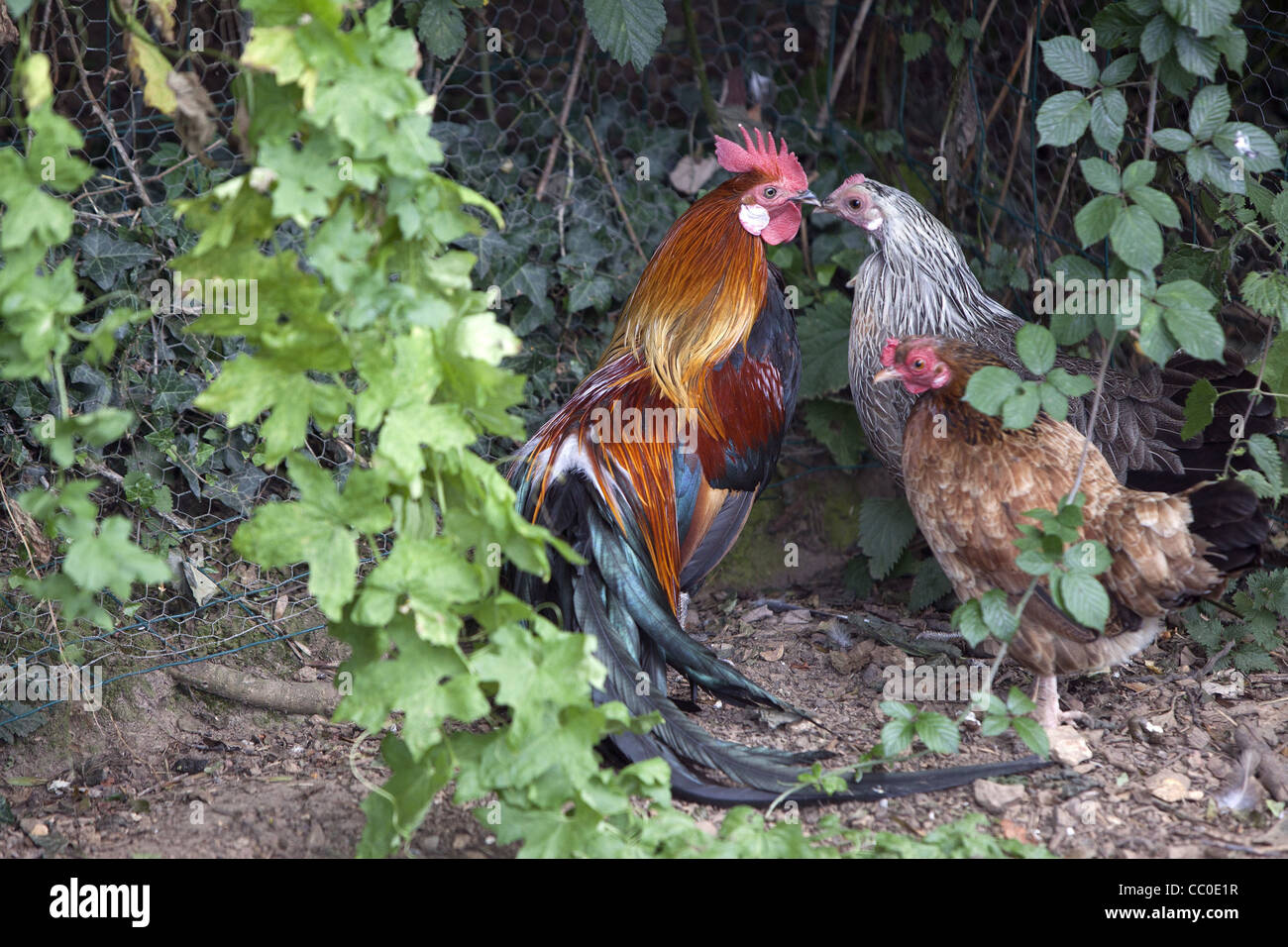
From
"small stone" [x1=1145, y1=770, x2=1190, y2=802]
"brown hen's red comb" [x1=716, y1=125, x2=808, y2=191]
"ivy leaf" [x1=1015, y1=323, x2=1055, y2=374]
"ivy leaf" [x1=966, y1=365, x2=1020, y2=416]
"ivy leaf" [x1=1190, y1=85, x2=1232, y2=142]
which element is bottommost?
"small stone" [x1=1145, y1=770, x2=1190, y2=802]

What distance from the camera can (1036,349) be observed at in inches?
114

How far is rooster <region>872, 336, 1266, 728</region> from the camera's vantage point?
10.2ft

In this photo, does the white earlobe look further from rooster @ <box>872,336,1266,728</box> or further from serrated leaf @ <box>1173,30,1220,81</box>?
serrated leaf @ <box>1173,30,1220,81</box>

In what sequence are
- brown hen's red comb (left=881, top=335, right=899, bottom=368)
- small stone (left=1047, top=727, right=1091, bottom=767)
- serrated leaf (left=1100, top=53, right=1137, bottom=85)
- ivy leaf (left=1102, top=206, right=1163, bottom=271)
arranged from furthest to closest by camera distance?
brown hen's red comb (left=881, top=335, right=899, bottom=368) → small stone (left=1047, top=727, right=1091, bottom=767) → serrated leaf (left=1100, top=53, right=1137, bottom=85) → ivy leaf (left=1102, top=206, right=1163, bottom=271)

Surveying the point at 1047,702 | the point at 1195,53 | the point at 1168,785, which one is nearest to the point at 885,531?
the point at 1047,702

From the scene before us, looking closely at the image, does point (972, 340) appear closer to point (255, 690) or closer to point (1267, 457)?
point (1267, 457)

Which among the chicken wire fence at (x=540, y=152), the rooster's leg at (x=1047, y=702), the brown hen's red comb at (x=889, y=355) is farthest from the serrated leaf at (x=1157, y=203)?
the chicken wire fence at (x=540, y=152)

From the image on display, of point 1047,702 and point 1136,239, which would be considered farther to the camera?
point 1047,702

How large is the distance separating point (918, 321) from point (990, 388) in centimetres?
123

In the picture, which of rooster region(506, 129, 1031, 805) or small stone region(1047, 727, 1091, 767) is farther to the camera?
small stone region(1047, 727, 1091, 767)

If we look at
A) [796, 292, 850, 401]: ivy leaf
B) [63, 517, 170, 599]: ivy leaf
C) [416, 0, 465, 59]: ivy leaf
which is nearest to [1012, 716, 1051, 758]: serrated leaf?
[796, 292, 850, 401]: ivy leaf

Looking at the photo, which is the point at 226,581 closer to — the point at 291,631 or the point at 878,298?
the point at 291,631

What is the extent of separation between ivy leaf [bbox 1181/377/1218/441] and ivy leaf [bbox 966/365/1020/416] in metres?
1.02

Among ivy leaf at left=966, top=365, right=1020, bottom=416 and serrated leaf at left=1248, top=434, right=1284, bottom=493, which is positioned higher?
ivy leaf at left=966, top=365, right=1020, bottom=416
